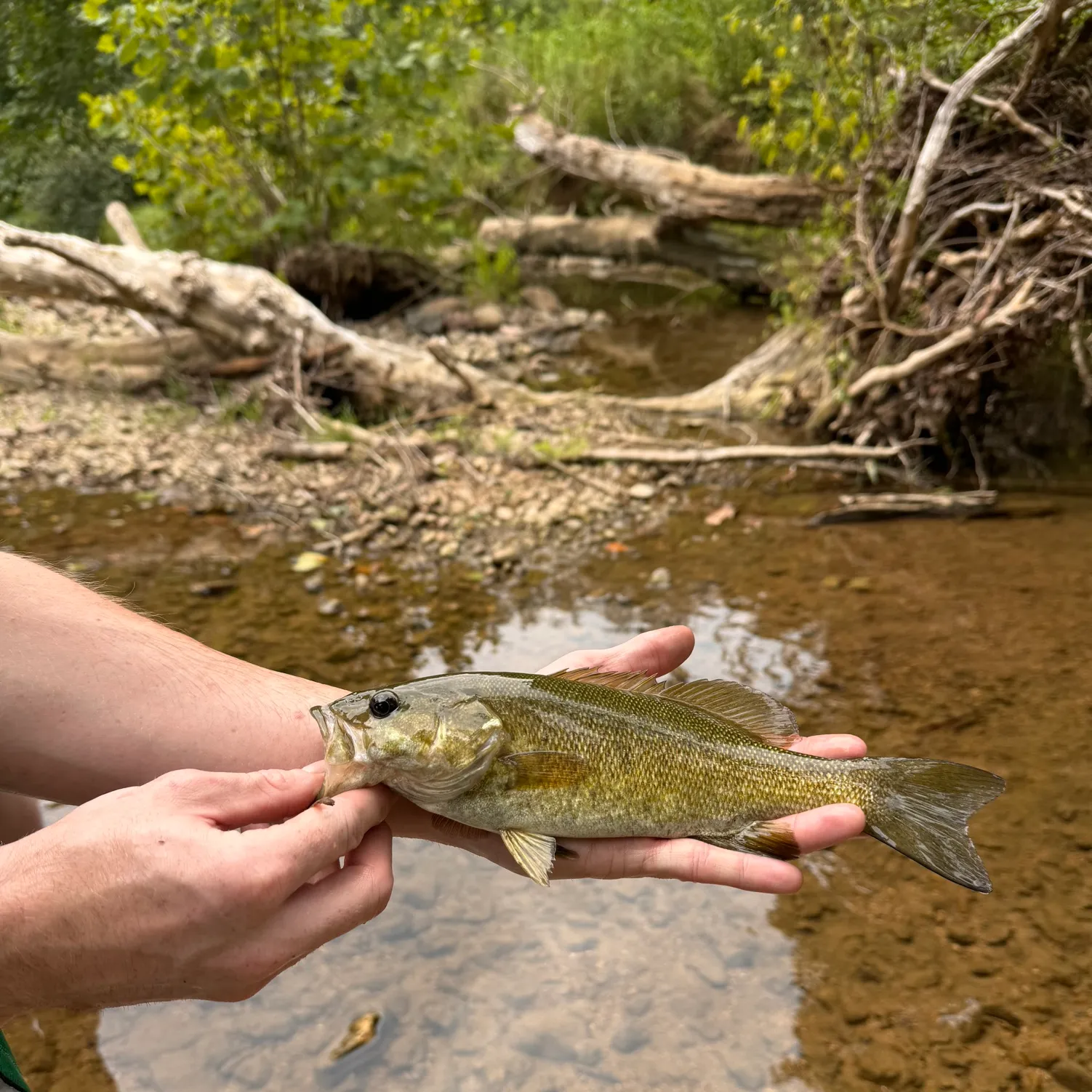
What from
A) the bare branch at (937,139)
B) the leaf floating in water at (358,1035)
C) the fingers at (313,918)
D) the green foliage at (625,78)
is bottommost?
the leaf floating in water at (358,1035)

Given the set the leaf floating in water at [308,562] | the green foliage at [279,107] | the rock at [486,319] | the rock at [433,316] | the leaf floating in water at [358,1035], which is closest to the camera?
the leaf floating in water at [358,1035]

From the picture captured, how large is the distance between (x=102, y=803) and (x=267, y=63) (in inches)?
410

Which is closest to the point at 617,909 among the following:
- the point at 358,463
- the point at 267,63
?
the point at 358,463

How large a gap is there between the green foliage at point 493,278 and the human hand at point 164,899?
1247cm

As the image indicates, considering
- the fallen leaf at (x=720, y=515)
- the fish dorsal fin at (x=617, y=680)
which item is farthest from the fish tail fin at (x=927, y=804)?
the fallen leaf at (x=720, y=515)

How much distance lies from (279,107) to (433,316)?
3.09m

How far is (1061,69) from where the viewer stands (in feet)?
22.4

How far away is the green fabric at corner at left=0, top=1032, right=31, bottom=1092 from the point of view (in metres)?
1.91

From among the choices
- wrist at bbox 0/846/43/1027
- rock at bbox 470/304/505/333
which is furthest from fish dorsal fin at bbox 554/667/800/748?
rock at bbox 470/304/505/333

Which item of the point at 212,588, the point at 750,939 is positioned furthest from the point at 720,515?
the point at 750,939

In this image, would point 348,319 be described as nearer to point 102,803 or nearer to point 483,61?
point 483,61

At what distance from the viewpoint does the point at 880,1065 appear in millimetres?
3199

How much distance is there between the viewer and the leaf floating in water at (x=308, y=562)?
6574 mm

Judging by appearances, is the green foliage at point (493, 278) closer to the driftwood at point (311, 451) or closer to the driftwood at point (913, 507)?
the driftwood at point (311, 451)
